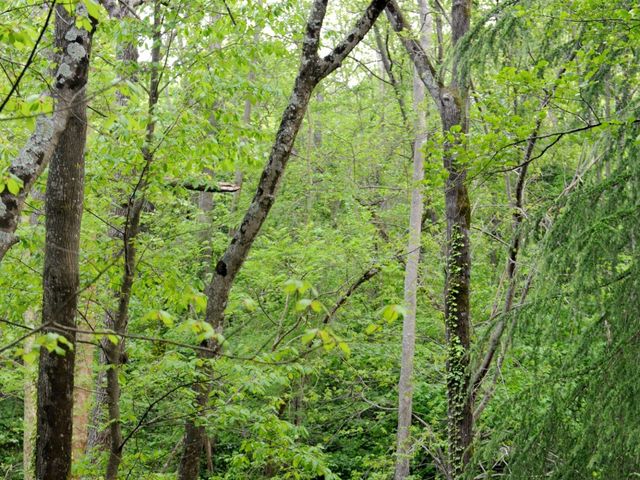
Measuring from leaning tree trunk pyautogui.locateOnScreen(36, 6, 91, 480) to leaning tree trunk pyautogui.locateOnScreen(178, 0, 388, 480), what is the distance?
115cm

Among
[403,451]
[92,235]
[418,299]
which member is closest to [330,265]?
[418,299]

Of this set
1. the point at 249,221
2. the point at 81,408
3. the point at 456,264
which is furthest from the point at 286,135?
the point at 81,408

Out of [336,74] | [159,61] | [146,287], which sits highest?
[336,74]

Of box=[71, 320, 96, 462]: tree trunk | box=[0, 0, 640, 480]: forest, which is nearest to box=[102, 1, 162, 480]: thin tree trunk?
box=[0, 0, 640, 480]: forest

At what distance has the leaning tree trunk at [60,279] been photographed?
430 cm

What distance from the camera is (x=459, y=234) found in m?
7.46

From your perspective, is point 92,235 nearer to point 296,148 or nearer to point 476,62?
point 476,62

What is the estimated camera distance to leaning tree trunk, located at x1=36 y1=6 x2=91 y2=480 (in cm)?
430

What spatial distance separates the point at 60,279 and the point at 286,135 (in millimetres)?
1982

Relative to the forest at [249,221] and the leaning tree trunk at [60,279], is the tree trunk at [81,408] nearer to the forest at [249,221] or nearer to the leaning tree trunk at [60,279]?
the forest at [249,221]

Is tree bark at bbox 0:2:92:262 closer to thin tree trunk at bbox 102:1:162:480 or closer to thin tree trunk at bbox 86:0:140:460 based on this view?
thin tree trunk at bbox 102:1:162:480

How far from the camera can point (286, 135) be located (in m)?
5.21

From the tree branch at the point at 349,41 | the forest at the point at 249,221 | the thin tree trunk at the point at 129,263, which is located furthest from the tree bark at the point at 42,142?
the tree branch at the point at 349,41

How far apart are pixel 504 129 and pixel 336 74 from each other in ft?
41.0
